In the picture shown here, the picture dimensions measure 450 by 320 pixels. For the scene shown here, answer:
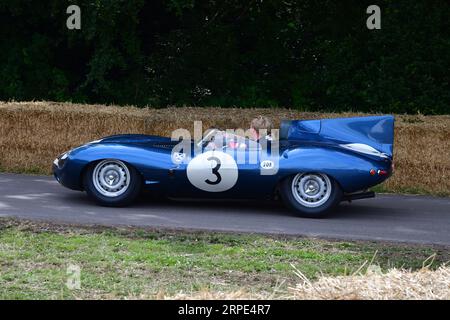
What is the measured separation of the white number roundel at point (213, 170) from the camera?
1067 centimetres

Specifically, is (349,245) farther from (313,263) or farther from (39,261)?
(39,261)

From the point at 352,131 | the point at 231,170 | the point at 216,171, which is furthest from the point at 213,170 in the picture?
the point at 352,131

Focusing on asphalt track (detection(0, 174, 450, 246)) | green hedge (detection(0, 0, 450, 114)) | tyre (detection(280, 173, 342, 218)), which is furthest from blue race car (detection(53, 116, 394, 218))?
green hedge (detection(0, 0, 450, 114))

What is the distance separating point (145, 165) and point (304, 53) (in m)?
10.6

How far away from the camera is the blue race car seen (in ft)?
34.7

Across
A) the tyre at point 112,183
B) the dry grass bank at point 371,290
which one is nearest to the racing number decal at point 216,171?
the tyre at point 112,183

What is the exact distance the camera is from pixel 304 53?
20.7 meters

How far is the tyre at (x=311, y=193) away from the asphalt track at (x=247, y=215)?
13 centimetres

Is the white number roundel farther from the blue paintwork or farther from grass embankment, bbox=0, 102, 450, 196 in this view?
grass embankment, bbox=0, 102, 450, 196

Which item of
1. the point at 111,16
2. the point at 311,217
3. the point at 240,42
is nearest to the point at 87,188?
the point at 311,217

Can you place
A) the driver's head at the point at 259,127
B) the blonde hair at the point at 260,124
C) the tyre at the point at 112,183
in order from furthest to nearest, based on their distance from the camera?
the blonde hair at the point at 260,124 → the driver's head at the point at 259,127 → the tyre at the point at 112,183

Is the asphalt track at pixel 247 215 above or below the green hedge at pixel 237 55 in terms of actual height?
below

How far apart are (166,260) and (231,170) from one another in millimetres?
2676

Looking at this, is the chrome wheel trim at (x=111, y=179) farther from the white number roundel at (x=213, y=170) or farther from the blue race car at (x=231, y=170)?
the white number roundel at (x=213, y=170)
